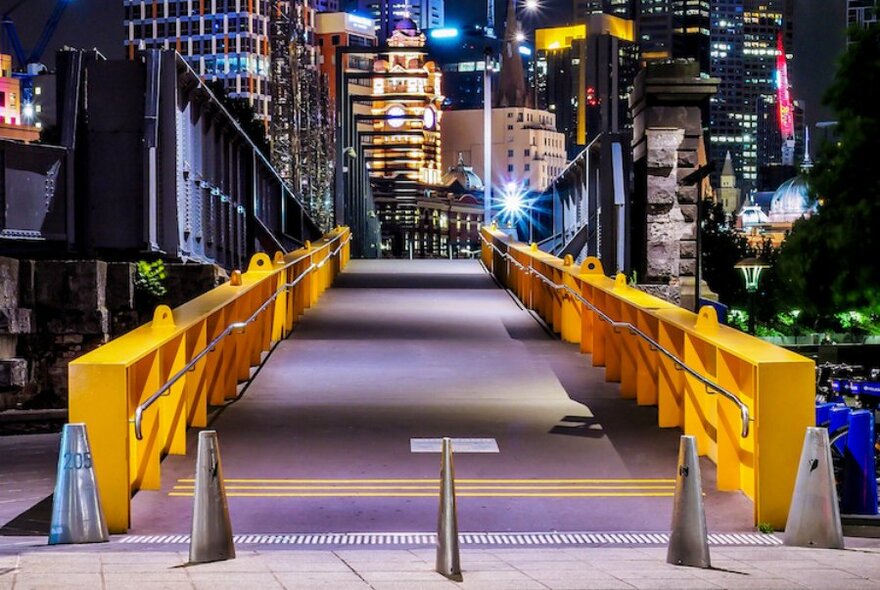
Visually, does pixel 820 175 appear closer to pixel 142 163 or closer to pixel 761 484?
pixel 761 484

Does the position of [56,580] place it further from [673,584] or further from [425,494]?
[425,494]

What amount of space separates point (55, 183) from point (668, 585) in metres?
16.1

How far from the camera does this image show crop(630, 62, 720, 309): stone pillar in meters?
20.5

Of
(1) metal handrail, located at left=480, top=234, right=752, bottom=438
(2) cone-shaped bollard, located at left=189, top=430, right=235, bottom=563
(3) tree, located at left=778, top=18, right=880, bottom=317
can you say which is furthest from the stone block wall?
(2) cone-shaped bollard, located at left=189, top=430, right=235, bottom=563

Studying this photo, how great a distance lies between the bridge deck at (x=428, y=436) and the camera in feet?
32.7

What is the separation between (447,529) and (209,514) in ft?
4.66

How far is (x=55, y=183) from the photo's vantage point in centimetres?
2138

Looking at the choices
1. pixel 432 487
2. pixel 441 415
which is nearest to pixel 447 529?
pixel 432 487

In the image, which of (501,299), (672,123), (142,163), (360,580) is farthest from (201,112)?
(360,580)

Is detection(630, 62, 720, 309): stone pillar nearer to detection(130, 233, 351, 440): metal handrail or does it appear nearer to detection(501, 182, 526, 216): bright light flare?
detection(130, 233, 351, 440): metal handrail

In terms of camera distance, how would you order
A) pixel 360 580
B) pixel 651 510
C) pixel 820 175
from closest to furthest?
pixel 360 580 < pixel 651 510 < pixel 820 175

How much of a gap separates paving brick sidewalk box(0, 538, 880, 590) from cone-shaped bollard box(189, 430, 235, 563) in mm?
118

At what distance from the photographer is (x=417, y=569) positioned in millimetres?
7586

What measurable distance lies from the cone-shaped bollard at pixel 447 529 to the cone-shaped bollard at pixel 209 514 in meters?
1.27
